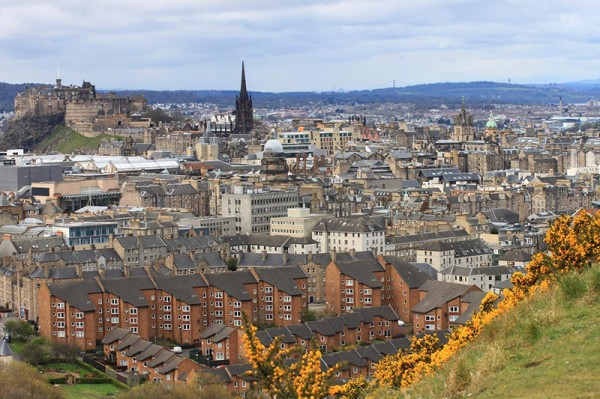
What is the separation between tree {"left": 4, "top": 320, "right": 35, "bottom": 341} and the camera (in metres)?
57.7

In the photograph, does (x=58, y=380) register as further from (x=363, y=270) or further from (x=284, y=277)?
(x=363, y=270)

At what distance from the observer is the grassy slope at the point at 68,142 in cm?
15525

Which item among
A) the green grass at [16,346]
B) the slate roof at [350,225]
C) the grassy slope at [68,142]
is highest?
the grassy slope at [68,142]

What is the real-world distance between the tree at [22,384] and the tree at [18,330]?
34.5ft

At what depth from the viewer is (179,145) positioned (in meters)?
151

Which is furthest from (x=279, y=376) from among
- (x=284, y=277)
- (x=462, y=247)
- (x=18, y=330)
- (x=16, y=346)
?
(x=462, y=247)

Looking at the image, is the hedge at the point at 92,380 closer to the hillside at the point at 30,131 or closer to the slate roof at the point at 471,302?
the slate roof at the point at 471,302

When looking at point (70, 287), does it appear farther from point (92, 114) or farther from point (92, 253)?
point (92, 114)

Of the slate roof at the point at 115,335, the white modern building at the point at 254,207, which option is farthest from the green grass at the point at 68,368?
the white modern building at the point at 254,207

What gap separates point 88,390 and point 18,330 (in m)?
9.67

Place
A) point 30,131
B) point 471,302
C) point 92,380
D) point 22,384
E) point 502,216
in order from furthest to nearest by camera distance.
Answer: point 30,131 < point 502,216 < point 471,302 < point 92,380 < point 22,384

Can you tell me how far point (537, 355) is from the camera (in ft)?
56.2

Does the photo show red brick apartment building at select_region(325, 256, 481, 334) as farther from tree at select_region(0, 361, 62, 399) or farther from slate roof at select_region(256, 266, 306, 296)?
tree at select_region(0, 361, 62, 399)

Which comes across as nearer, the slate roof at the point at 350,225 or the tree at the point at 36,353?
the tree at the point at 36,353
